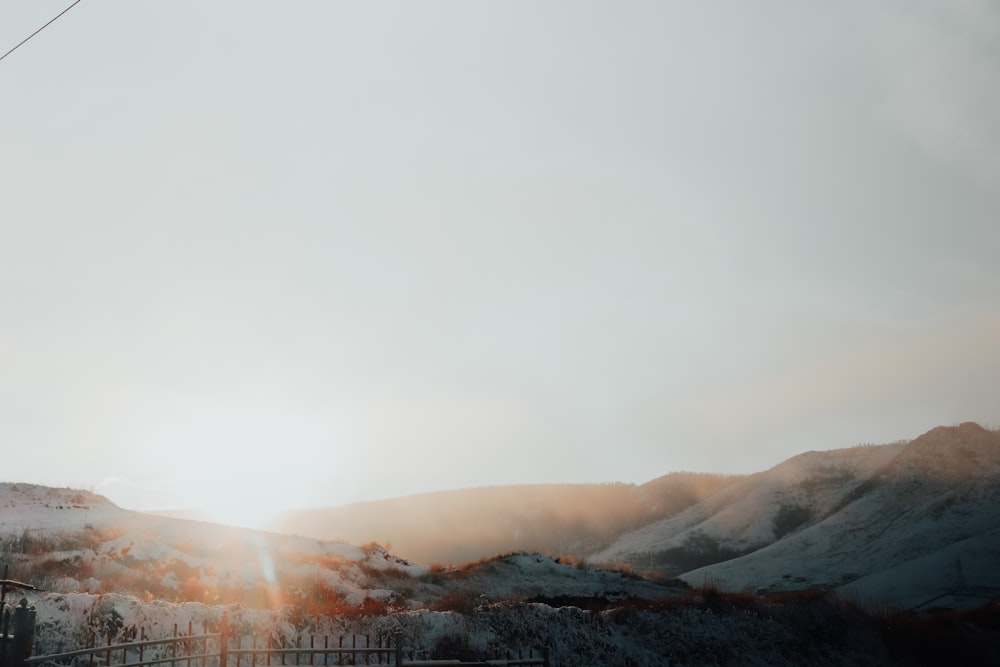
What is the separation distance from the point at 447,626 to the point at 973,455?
3190 inches

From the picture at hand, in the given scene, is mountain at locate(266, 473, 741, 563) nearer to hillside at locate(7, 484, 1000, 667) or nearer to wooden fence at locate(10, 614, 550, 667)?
hillside at locate(7, 484, 1000, 667)

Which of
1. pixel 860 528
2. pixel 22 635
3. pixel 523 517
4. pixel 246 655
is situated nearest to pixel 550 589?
Answer: pixel 246 655

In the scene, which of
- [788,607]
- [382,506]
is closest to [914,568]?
[788,607]

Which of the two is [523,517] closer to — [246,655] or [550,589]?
Result: [550,589]

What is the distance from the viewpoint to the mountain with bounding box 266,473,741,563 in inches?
5098

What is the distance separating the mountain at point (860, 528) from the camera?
63.8 metres

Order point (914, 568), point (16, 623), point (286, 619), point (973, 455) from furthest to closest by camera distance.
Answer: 1. point (973, 455)
2. point (914, 568)
3. point (286, 619)
4. point (16, 623)

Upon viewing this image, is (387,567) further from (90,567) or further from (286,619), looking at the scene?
(286,619)

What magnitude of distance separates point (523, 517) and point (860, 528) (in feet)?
226

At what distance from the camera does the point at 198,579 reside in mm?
34406

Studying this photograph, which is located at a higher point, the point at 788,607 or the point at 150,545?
the point at 150,545

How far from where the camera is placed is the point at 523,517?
141000 mm

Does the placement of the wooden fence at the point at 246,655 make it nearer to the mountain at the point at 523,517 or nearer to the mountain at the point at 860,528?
the mountain at the point at 860,528

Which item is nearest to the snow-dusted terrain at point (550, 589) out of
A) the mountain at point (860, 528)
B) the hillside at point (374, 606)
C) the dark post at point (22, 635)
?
the hillside at point (374, 606)
